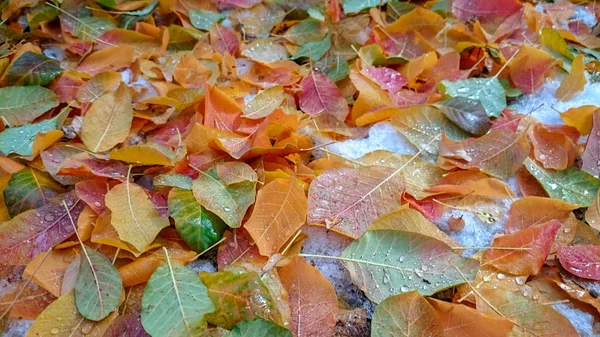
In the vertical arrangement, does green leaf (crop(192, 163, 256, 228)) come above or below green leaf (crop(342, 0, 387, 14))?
below

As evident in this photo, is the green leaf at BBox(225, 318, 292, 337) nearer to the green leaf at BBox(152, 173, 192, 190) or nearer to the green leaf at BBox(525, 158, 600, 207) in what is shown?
the green leaf at BBox(152, 173, 192, 190)

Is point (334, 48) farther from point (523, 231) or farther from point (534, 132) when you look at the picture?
point (523, 231)

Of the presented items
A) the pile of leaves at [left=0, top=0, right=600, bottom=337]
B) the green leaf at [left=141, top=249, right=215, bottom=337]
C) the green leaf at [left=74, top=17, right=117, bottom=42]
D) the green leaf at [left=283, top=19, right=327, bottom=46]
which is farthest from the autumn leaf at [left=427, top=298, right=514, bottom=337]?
the green leaf at [left=74, top=17, right=117, bottom=42]

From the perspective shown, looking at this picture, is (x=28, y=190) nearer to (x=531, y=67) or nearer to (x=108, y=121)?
(x=108, y=121)

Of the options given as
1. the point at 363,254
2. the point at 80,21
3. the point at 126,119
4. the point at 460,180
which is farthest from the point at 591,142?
the point at 80,21

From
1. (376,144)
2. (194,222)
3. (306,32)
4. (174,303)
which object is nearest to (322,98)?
(376,144)

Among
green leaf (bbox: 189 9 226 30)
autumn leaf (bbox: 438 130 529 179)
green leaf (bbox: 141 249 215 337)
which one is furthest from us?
green leaf (bbox: 189 9 226 30)
